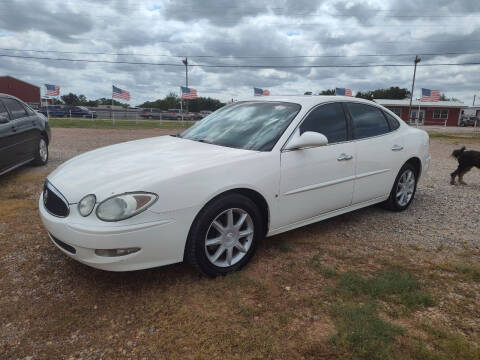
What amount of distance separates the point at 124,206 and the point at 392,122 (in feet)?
11.8

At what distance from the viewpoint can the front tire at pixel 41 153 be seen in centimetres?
705

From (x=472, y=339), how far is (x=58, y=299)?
2.86 m

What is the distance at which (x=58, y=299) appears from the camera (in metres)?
2.51

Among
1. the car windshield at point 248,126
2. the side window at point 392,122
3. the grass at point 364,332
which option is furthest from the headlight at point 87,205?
the side window at point 392,122

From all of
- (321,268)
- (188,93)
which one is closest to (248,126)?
(321,268)

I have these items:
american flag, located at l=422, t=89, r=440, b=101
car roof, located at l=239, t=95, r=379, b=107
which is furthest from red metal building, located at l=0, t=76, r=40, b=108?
car roof, located at l=239, t=95, r=379, b=107

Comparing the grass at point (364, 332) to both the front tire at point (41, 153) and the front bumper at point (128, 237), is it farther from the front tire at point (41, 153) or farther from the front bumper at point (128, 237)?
the front tire at point (41, 153)

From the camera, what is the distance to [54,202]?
8.84 ft

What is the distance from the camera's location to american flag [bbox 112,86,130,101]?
2392 cm

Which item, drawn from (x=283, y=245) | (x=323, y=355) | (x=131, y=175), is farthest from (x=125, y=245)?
(x=283, y=245)

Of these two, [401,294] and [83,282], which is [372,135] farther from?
[83,282]

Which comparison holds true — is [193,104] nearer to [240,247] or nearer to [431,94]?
[431,94]

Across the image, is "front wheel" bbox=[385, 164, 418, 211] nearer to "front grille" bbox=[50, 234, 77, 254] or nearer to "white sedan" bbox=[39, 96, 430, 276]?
"white sedan" bbox=[39, 96, 430, 276]

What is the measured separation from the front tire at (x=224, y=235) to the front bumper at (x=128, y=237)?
117 millimetres
